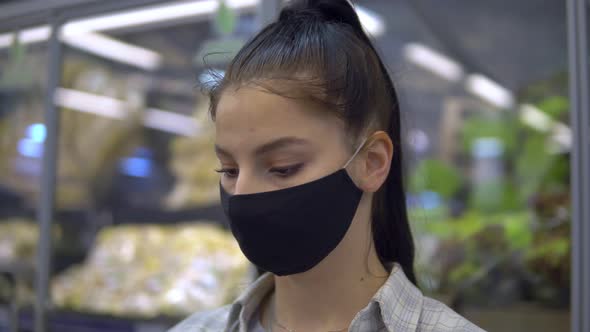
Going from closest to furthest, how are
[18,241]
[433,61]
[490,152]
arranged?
[18,241] → [433,61] → [490,152]

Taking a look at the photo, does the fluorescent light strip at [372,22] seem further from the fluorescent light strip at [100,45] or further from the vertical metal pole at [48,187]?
the vertical metal pole at [48,187]

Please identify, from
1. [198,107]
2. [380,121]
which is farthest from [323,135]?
[198,107]

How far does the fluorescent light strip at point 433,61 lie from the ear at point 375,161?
254cm

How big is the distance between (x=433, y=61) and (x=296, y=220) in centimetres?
272

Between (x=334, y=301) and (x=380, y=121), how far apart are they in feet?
1.02

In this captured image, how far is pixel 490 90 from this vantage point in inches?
140

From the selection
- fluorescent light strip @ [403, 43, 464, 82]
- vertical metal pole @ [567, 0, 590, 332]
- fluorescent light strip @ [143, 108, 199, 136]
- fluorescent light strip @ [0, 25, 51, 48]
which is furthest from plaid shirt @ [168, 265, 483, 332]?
fluorescent light strip @ [403, 43, 464, 82]

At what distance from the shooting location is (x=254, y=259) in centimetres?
105

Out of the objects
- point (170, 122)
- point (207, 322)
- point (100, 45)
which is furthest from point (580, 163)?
point (100, 45)

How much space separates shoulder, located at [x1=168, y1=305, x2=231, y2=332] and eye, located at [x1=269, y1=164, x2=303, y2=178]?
0.37 m

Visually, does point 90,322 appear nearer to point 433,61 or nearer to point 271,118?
point 271,118

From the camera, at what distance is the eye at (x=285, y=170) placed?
1.00 m

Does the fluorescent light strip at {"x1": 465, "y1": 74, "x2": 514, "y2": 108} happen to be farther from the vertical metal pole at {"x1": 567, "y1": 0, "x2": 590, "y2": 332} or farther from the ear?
the ear

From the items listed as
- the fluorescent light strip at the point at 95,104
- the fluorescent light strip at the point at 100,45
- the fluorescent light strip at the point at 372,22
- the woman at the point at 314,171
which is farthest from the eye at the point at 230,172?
the fluorescent light strip at the point at 95,104
